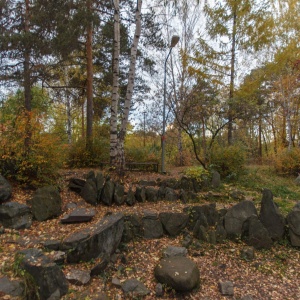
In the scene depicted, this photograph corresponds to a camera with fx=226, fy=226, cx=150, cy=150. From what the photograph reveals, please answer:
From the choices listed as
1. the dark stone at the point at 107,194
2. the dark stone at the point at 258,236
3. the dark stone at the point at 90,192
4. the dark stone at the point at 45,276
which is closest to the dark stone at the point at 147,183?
the dark stone at the point at 107,194

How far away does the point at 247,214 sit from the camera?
4441 millimetres

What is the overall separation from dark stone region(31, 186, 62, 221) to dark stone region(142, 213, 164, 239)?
1632 millimetres

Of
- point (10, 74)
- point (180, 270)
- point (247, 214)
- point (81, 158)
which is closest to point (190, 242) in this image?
point (180, 270)

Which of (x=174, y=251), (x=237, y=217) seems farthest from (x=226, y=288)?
(x=237, y=217)

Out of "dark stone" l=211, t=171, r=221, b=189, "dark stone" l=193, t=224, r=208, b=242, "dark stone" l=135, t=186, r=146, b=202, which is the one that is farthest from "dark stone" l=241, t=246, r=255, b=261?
"dark stone" l=211, t=171, r=221, b=189

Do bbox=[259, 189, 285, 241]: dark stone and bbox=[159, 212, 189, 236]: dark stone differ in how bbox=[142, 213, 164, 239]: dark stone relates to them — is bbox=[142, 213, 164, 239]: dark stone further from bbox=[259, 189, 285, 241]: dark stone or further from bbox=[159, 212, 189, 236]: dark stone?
bbox=[259, 189, 285, 241]: dark stone

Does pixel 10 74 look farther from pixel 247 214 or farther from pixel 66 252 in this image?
pixel 247 214

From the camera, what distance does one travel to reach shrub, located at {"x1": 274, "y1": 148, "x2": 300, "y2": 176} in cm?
927

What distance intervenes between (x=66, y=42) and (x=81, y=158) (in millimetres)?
3783

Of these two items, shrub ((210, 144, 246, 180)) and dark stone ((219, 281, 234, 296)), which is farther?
shrub ((210, 144, 246, 180))

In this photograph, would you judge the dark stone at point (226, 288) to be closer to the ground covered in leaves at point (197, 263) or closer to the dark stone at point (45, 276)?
the ground covered in leaves at point (197, 263)

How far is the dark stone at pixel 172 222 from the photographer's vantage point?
427cm

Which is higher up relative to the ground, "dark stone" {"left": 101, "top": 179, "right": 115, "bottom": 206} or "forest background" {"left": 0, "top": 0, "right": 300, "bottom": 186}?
"forest background" {"left": 0, "top": 0, "right": 300, "bottom": 186}

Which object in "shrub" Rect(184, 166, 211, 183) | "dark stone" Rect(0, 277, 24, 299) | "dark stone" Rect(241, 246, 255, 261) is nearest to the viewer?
"dark stone" Rect(0, 277, 24, 299)
